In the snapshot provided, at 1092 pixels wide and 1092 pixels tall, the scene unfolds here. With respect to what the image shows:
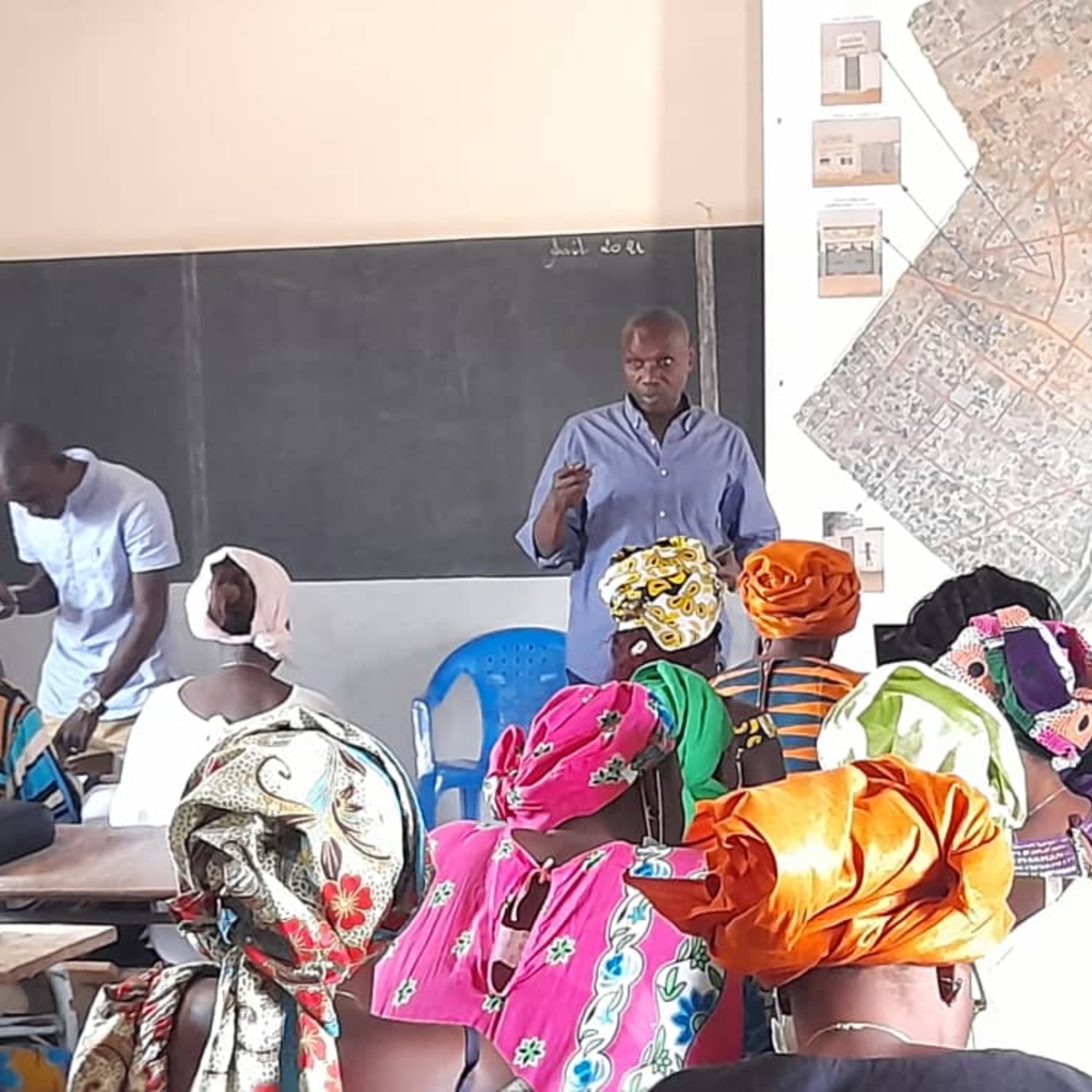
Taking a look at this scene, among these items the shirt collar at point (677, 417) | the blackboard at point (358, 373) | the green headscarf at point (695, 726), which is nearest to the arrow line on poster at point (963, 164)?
the blackboard at point (358, 373)

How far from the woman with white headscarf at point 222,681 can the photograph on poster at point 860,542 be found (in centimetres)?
120

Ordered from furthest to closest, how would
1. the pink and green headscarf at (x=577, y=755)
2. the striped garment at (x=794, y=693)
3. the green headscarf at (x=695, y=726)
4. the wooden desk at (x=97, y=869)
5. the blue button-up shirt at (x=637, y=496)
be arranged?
the blue button-up shirt at (x=637, y=496) < the wooden desk at (x=97, y=869) < the striped garment at (x=794, y=693) < the green headscarf at (x=695, y=726) < the pink and green headscarf at (x=577, y=755)

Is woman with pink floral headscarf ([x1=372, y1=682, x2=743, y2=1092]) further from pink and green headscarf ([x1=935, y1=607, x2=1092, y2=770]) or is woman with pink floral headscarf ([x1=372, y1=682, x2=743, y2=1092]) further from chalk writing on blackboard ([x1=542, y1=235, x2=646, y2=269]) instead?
chalk writing on blackboard ([x1=542, y1=235, x2=646, y2=269])

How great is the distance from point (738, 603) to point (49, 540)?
1.64 m

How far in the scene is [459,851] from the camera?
1.87m

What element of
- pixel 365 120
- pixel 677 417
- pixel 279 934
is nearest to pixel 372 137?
pixel 365 120

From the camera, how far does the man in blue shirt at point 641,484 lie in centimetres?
336

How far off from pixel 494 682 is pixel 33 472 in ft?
4.00

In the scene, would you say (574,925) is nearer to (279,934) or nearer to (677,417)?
(279,934)

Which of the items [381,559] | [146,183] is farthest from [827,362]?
[146,183]

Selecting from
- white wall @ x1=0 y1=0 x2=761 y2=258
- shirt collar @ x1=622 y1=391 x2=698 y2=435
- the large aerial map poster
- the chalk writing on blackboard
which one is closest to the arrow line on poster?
the large aerial map poster

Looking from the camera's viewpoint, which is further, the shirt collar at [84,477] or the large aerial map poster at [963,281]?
the shirt collar at [84,477]

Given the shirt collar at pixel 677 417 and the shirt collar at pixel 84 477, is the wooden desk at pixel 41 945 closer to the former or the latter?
the shirt collar at pixel 84 477

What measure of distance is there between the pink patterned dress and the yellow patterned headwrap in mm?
938
